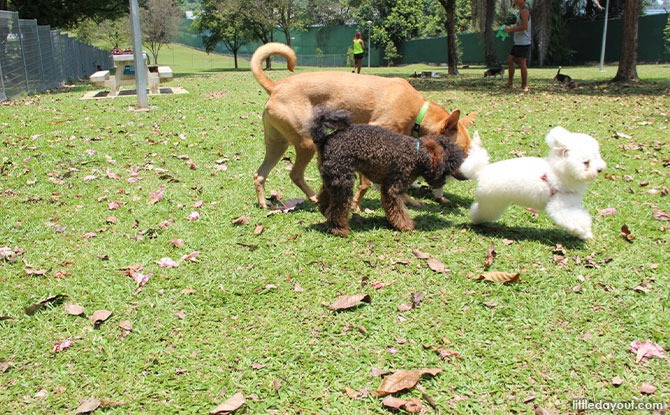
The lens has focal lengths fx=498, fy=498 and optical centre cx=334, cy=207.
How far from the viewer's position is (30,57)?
55.2 ft

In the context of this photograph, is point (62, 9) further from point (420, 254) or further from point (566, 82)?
point (420, 254)

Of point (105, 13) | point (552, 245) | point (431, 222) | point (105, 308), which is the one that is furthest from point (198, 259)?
point (105, 13)

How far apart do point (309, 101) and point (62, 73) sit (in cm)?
2025

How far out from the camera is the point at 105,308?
11.9 feet

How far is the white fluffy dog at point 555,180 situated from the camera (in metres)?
4.04

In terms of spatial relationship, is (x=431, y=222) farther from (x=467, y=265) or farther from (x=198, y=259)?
(x=198, y=259)

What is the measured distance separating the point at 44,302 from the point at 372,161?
9.33 ft

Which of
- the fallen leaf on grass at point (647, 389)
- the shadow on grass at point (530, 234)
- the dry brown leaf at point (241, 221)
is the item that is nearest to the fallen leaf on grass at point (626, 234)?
the shadow on grass at point (530, 234)

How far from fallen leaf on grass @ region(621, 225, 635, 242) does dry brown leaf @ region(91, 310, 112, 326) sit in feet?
14.4

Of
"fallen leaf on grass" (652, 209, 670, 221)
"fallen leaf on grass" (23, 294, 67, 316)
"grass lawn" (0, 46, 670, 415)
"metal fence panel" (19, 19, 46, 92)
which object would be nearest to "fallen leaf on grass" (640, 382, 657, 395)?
"grass lawn" (0, 46, 670, 415)

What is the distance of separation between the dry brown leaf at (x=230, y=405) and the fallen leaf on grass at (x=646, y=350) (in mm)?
2304

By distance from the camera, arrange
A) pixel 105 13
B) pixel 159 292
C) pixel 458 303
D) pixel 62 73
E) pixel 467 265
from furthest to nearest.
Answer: pixel 105 13 < pixel 62 73 < pixel 467 265 < pixel 159 292 < pixel 458 303

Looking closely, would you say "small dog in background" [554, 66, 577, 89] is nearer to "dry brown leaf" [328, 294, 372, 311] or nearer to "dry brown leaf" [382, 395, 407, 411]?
"dry brown leaf" [328, 294, 372, 311]

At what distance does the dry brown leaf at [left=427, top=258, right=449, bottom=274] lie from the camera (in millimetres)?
4012
